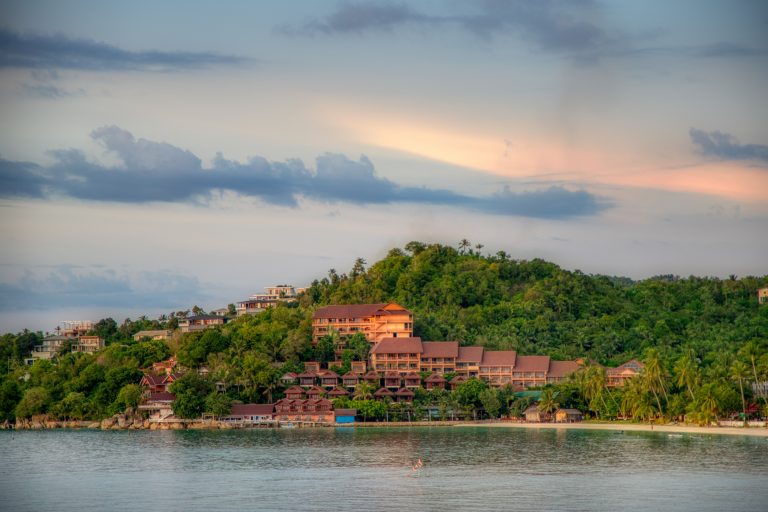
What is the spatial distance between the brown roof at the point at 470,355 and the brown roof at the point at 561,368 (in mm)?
6953

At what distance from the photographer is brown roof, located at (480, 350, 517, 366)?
99750 mm

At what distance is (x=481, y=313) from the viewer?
114438 mm

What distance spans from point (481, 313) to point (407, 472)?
2309 inches

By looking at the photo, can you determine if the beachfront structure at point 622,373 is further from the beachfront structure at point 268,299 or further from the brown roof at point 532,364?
the beachfront structure at point 268,299

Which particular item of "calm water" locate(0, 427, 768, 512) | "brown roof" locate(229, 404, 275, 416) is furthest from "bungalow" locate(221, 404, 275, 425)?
"calm water" locate(0, 427, 768, 512)

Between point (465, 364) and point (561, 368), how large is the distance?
935cm

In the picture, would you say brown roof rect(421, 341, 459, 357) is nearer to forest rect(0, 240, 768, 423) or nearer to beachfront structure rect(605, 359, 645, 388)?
forest rect(0, 240, 768, 423)

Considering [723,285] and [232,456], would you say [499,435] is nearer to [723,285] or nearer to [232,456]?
[232,456]

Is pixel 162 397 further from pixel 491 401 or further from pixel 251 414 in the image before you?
pixel 491 401

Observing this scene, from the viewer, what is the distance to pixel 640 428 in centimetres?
8325

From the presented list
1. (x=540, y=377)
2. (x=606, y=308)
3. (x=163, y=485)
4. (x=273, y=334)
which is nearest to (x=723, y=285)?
(x=606, y=308)

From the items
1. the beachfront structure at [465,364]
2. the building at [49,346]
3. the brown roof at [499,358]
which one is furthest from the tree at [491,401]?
the building at [49,346]

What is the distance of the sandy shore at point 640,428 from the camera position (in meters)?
76.4

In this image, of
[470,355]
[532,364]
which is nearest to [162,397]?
[470,355]
